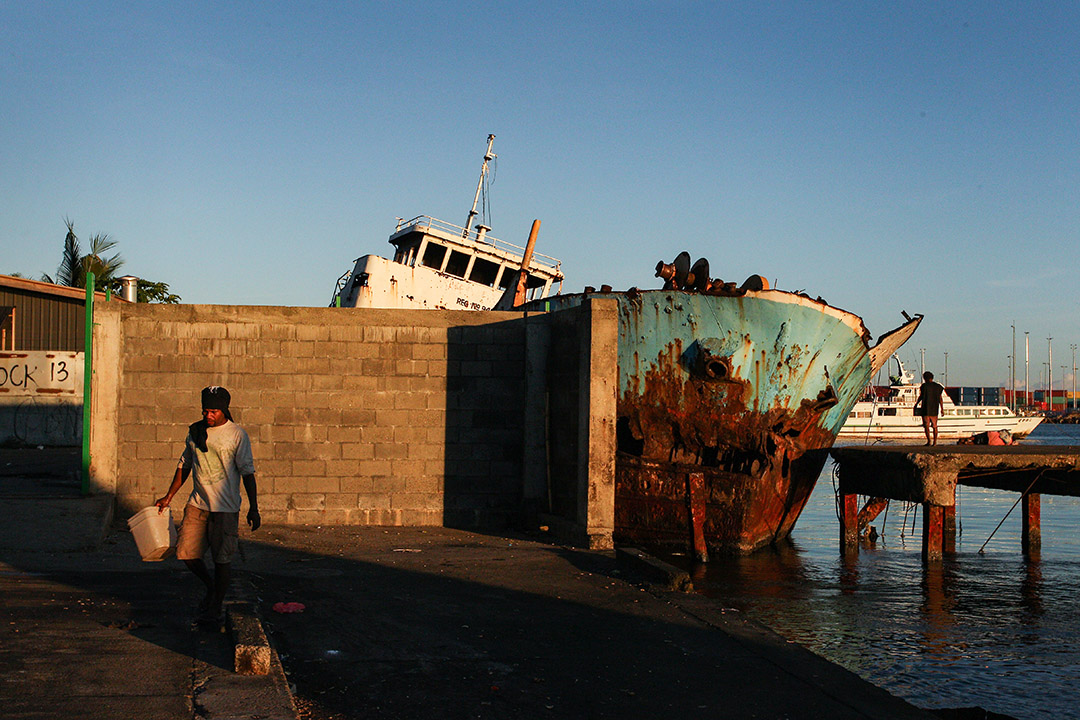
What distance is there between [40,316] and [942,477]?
70.9 feet

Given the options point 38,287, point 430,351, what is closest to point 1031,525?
point 430,351

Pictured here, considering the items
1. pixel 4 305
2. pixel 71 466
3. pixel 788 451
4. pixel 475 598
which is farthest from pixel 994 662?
pixel 4 305

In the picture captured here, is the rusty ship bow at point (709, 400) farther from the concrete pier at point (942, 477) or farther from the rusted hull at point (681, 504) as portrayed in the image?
the concrete pier at point (942, 477)

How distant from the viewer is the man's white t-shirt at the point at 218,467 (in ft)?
20.4

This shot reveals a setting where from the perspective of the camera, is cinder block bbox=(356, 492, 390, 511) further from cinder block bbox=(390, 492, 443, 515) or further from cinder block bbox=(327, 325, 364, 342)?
cinder block bbox=(327, 325, 364, 342)

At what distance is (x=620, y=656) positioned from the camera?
6.12 metres

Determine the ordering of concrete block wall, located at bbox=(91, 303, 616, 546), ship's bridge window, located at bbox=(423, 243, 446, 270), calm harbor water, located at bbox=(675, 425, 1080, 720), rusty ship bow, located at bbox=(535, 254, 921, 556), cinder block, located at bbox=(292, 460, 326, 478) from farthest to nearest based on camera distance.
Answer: ship's bridge window, located at bbox=(423, 243, 446, 270) < rusty ship bow, located at bbox=(535, 254, 921, 556) < cinder block, located at bbox=(292, 460, 326, 478) < concrete block wall, located at bbox=(91, 303, 616, 546) < calm harbor water, located at bbox=(675, 425, 1080, 720)

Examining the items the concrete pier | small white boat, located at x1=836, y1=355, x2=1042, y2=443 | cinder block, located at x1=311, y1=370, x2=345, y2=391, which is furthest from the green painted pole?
small white boat, located at x1=836, y1=355, x2=1042, y2=443

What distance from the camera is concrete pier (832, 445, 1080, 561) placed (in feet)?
43.8

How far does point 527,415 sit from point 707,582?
309 cm

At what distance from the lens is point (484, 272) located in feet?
77.0

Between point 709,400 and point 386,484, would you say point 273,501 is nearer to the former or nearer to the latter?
point 386,484

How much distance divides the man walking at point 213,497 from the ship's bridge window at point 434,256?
1695 cm

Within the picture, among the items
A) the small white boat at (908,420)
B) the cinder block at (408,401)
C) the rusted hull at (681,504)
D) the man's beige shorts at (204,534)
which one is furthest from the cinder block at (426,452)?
the small white boat at (908,420)
